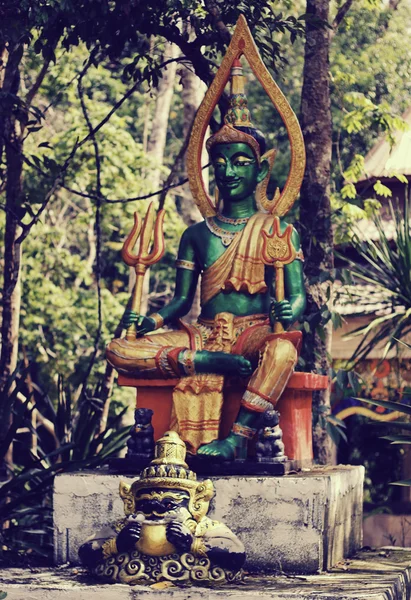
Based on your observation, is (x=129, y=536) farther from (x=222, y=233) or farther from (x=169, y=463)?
(x=222, y=233)

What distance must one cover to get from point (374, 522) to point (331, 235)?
7.28 meters

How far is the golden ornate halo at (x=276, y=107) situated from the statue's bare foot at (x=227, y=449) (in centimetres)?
161

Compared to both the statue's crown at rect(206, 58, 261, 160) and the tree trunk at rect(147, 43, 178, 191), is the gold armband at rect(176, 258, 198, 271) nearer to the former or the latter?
the statue's crown at rect(206, 58, 261, 160)

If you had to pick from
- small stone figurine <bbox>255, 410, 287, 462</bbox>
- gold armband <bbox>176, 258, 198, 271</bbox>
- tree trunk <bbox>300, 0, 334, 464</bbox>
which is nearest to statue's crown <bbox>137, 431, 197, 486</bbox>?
small stone figurine <bbox>255, 410, 287, 462</bbox>

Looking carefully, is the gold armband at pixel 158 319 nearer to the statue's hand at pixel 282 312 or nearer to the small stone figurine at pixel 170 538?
the statue's hand at pixel 282 312

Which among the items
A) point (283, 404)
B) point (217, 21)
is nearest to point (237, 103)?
point (217, 21)

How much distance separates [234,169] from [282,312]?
1.14 metres

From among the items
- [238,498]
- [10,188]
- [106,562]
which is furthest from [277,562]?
[10,188]

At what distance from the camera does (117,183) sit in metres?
16.6

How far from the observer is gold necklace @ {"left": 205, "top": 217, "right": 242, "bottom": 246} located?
25.5 feet

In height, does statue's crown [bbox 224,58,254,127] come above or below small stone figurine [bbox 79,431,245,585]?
above

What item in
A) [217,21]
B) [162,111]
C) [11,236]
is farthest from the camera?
[162,111]

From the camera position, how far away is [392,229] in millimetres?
15500

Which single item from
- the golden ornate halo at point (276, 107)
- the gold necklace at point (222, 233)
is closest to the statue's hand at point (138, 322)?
the gold necklace at point (222, 233)
